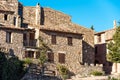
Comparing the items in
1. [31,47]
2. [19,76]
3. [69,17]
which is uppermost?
[69,17]

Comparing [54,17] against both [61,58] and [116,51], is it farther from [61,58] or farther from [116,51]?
[116,51]

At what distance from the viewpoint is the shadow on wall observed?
6303cm

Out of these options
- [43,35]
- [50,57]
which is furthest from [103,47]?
[43,35]

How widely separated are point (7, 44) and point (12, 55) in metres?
1.64

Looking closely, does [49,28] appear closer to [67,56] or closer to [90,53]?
[67,56]

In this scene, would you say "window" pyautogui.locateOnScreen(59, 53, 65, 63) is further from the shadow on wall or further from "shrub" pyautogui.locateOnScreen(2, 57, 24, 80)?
"shrub" pyautogui.locateOnScreen(2, 57, 24, 80)

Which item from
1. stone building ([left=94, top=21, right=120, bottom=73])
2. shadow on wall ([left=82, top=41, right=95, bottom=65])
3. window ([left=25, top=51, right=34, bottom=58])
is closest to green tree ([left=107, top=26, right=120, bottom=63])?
shadow on wall ([left=82, top=41, right=95, bottom=65])

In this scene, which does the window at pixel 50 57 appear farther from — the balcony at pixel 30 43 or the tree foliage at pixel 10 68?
the tree foliage at pixel 10 68

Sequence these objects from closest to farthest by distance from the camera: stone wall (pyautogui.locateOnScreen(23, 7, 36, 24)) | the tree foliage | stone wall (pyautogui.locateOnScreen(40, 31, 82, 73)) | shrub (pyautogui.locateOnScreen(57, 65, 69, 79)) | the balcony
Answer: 1. the tree foliage
2. shrub (pyautogui.locateOnScreen(57, 65, 69, 79))
3. the balcony
4. stone wall (pyautogui.locateOnScreen(40, 31, 82, 73))
5. stone wall (pyautogui.locateOnScreen(23, 7, 36, 24))

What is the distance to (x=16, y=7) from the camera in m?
59.5

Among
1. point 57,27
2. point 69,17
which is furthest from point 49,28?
point 69,17

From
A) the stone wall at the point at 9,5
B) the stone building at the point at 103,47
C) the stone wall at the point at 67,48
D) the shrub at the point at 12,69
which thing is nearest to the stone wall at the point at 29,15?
the stone wall at the point at 9,5

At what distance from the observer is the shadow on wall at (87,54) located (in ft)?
207

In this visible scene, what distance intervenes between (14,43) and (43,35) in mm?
4942
